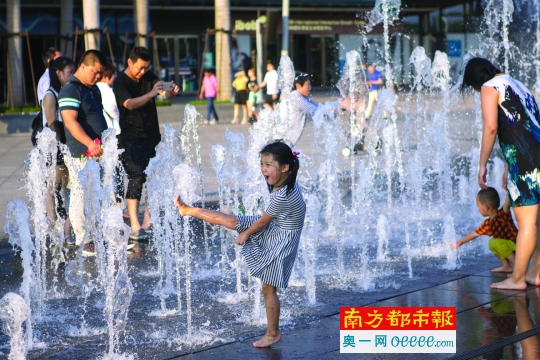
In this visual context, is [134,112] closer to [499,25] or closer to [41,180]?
[41,180]

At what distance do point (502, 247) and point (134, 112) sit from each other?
348 centimetres

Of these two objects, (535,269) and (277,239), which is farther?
(535,269)

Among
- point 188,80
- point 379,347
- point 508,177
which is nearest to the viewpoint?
point 379,347

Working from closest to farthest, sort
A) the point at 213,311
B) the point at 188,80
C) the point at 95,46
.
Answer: the point at 213,311 < the point at 95,46 < the point at 188,80

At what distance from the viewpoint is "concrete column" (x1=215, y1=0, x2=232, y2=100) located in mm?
24281

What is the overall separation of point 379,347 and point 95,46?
59.3 feet

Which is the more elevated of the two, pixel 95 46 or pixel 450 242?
pixel 95 46

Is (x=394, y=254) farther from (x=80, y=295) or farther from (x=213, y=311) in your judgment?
(x=80, y=295)

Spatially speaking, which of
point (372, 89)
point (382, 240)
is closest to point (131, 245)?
point (382, 240)

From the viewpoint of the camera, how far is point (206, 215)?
4426 millimetres

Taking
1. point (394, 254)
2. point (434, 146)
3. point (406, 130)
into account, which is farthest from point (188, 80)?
point (394, 254)

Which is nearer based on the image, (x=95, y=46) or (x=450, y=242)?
(x=450, y=242)

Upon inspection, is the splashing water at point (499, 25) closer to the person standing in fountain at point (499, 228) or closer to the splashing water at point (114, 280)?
the person standing in fountain at point (499, 228)

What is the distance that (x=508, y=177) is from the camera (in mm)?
5773
